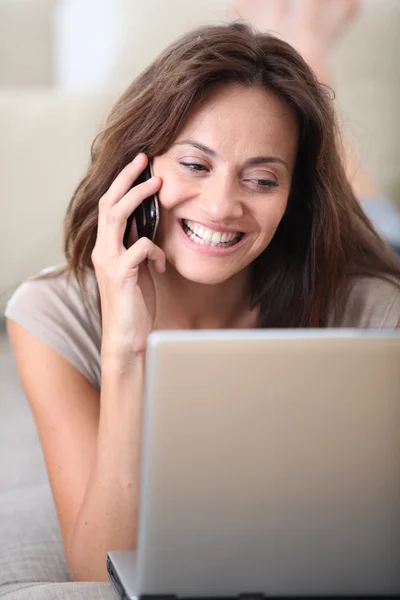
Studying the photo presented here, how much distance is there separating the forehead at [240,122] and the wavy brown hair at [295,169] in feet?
0.05

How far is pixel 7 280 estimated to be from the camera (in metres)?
2.32

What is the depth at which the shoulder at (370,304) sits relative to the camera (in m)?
1.64

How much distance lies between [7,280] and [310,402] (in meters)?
1.62

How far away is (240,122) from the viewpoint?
4.61 ft

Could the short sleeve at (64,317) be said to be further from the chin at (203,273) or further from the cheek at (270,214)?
the cheek at (270,214)

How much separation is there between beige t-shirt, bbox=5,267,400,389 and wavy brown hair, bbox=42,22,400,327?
30 millimetres

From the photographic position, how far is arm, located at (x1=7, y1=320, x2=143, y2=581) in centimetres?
129

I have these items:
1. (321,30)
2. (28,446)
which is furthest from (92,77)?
(28,446)

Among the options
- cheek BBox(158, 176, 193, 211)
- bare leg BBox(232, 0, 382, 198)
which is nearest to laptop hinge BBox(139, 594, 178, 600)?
cheek BBox(158, 176, 193, 211)

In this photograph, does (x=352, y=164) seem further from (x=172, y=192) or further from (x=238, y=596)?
(x=238, y=596)

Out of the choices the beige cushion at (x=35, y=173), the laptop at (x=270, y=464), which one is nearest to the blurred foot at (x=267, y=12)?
the beige cushion at (x=35, y=173)

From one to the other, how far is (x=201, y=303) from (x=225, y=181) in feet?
1.07

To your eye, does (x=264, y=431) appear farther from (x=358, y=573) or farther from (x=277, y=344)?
(x=358, y=573)

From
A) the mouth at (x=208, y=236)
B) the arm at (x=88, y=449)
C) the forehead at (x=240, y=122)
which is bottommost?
the arm at (x=88, y=449)
